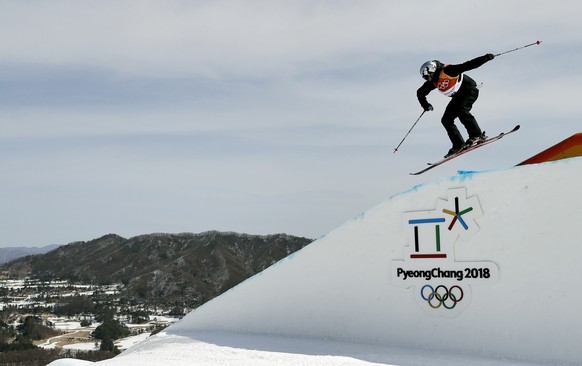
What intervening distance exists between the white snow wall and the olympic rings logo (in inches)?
1.9

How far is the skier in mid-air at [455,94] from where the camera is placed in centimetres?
1079

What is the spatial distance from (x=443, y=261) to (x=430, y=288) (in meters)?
0.48

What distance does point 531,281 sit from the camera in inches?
313

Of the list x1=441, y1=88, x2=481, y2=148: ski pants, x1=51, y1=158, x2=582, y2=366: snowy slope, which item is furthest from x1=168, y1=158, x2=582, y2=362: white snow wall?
x1=441, y1=88, x2=481, y2=148: ski pants

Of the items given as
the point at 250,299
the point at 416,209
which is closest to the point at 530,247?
the point at 416,209

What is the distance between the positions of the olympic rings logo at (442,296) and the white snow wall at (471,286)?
0.16ft

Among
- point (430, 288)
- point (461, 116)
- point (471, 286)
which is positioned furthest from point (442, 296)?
point (461, 116)

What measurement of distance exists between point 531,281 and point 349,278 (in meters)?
2.99

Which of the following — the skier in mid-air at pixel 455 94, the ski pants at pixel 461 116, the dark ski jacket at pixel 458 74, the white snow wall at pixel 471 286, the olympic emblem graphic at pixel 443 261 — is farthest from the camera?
the ski pants at pixel 461 116

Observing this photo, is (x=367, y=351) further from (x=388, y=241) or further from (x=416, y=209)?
(x=416, y=209)

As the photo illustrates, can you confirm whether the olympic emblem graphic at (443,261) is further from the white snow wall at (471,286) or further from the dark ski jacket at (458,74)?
the dark ski jacket at (458,74)

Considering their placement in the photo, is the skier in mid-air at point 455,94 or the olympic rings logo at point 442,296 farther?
the skier in mid-air at point 455,94

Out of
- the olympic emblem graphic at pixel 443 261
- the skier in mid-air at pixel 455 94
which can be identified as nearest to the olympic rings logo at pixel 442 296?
the olympic emblem graphic at pixel 443 261

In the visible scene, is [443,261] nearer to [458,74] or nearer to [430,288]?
[430,288]
